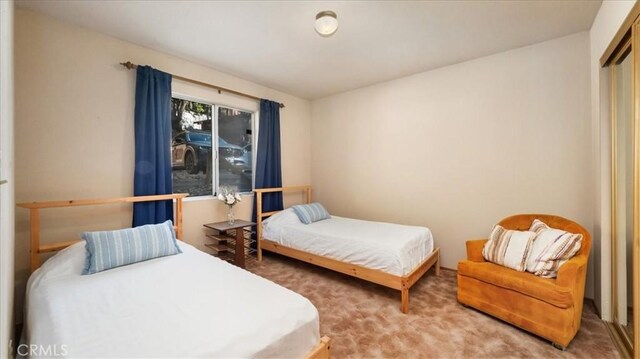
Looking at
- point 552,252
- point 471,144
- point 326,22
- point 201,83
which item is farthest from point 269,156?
point 552,252

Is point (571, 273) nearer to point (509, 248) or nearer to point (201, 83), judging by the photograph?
point (509, 248)

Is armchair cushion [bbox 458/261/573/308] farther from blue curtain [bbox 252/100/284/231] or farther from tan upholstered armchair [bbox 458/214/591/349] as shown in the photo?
blue curtain [bbox 252/100/284/231]

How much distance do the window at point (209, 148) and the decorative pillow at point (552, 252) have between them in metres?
3.46

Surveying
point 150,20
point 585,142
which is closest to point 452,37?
point 585,142

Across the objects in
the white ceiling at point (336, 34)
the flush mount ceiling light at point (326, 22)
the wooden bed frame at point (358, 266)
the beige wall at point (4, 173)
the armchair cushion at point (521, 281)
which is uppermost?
the white ceiling at point (336, 34)

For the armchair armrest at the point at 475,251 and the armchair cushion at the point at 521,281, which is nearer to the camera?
the armchair cushion at the point at 521,281

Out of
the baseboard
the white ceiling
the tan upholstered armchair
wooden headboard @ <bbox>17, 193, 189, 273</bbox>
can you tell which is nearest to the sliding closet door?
the baseboard

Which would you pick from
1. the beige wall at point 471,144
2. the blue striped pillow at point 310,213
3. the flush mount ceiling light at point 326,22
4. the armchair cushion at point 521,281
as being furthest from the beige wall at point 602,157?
the blue striped pillow at point 310,213

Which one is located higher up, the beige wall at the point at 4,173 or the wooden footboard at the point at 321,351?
the beige wall at the point at 4,173

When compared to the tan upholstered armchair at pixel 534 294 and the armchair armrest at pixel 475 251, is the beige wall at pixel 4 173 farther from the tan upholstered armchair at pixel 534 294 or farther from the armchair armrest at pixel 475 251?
the armchair armrest at pixel 475 251

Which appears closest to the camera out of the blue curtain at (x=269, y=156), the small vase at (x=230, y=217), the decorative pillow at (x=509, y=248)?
the decorative pillow at (x=509, y=248)

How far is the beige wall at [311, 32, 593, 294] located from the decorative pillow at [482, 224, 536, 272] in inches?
27.0

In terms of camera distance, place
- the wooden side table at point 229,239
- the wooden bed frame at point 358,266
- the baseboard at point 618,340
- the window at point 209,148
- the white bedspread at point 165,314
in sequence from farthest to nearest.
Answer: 1. the window at point 209,148
2. the wooden side table at point 229,239
3. the wooden bed frame at point 358,266
4. the baseboard at point 618,340
5. the white bedspread at point 165,314

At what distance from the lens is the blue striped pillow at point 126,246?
191 centimetres
